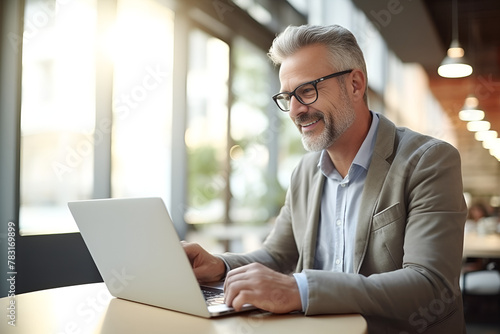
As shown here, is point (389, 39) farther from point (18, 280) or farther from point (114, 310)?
point (114, 310)

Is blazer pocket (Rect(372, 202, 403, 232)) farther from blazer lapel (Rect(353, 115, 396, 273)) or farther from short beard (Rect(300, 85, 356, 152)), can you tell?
short beard (Rect(300, 85, 356, 152))

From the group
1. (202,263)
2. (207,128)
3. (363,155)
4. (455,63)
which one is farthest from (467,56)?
(202,263)

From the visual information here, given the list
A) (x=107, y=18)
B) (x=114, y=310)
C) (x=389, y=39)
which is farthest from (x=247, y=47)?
(x=114, y=310)

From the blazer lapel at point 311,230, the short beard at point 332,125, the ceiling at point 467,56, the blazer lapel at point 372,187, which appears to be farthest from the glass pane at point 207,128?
the ceiling at point 467,56

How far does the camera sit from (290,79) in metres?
1.64

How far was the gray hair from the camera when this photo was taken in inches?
65.6

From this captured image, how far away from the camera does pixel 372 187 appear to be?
1.57 meters

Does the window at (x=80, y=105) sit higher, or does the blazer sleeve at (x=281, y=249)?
the window at (x=80, y=105)

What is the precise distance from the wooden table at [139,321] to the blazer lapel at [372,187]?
15.1 inches

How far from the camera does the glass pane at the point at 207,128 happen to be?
4684 millimetres

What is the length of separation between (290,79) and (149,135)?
2.59 metres

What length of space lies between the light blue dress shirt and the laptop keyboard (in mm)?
465

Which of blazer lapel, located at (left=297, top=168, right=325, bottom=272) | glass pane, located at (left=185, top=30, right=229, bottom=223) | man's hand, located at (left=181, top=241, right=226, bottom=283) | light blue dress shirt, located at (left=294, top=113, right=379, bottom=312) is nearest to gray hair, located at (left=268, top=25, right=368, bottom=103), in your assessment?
light blue dress shirt, located at (left=294, top=113, right=379, bottom=312)

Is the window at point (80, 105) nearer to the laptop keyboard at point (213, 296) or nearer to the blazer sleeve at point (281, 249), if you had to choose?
the blazer sleeve at point (281, 249)
